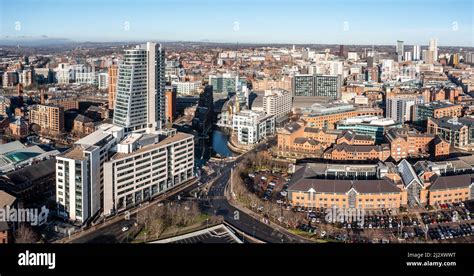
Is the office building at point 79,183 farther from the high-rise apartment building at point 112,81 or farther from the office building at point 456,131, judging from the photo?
the high-rise apartment building at point 112,81

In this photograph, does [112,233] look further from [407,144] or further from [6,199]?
[407,144]

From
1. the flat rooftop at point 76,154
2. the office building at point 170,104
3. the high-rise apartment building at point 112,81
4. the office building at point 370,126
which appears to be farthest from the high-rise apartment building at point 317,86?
the flat rooftop at point 76,154

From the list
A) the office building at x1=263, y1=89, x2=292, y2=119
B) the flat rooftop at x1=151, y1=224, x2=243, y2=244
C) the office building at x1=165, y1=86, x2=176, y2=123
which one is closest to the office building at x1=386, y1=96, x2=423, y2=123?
the office building at x1=263, y1=89, x2=292, y2=119

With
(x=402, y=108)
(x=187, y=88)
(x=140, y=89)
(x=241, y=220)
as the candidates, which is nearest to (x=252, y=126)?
(x=140, y=89)

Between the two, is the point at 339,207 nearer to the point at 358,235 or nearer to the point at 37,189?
the point at 358,235
